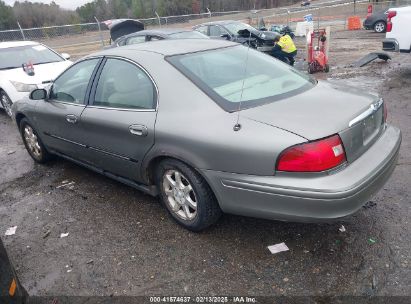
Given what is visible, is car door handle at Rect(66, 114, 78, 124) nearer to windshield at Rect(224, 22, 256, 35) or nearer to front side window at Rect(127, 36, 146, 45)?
front side window at Rect(127, 36, 146, 45)

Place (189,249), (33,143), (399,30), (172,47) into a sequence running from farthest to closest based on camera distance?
(399,30) → (33,143) → (172,47) → (189,249)

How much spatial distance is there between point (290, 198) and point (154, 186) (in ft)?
4.59

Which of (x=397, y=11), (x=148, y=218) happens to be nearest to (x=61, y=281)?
(x=148, y=218)

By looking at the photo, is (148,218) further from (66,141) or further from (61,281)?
(66,141)

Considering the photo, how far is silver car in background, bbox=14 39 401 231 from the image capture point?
8.11 ft

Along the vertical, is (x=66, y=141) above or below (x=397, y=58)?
above

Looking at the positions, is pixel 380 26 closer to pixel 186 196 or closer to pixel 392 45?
pixel 392 45

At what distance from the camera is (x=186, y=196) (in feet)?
10.3

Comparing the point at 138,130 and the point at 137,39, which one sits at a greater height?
the point at 137,39

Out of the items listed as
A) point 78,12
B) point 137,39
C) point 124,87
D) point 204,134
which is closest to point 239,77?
point 204,134

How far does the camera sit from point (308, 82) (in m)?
3.39

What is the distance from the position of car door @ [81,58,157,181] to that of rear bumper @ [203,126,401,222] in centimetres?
79

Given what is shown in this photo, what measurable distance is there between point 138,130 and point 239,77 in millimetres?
985

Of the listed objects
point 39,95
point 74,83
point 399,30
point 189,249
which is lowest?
point 189,249
